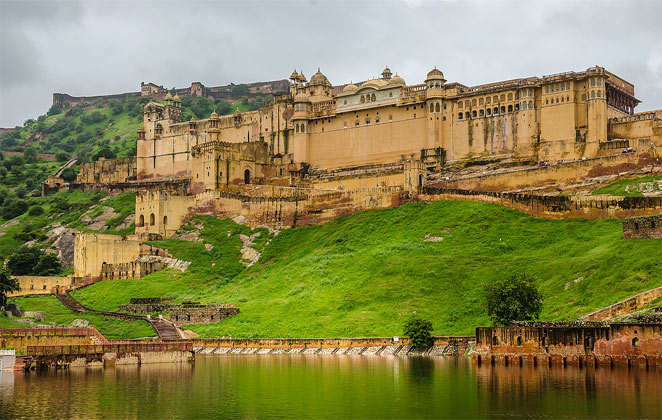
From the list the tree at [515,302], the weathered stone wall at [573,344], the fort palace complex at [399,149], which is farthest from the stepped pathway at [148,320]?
the weathered stone wall at [573,344]

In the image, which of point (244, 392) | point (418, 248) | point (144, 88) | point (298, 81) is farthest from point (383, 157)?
point (144, 88)

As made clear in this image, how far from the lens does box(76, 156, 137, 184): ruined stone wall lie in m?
121

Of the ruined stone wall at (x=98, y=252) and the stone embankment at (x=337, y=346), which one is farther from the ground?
the ruined stone wall at (x=98, y=252)

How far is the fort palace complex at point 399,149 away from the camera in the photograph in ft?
255

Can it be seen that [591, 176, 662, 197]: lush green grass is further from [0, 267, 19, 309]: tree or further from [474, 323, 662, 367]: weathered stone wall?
[0, 267, 19, 309]: tree

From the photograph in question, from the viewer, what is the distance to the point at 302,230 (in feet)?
278

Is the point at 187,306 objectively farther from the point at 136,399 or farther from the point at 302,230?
the point at 136,399

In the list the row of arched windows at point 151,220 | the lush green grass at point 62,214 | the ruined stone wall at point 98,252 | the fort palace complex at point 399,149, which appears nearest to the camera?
the fort palace complex at point 399,149

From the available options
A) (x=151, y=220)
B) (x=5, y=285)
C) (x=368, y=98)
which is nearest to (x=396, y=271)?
(x=5, y=285)

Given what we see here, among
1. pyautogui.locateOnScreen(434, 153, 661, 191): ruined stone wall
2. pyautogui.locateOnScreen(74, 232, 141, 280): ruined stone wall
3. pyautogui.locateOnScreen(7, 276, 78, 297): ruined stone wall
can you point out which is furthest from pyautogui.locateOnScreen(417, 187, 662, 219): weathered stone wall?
pyautogui.locateOnScreen(7, 276, 78, 297): ruined stone wall

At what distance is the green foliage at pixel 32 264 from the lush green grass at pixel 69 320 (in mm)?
12653

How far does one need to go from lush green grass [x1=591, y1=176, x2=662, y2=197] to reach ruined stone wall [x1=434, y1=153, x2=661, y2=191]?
76.6 inches

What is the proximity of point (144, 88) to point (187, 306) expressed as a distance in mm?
133594

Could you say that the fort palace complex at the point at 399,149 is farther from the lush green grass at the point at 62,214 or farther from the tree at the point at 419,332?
the tree at the point at 419,332
